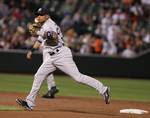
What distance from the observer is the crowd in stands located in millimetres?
20141

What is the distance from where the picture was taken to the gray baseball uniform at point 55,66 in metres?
9.94

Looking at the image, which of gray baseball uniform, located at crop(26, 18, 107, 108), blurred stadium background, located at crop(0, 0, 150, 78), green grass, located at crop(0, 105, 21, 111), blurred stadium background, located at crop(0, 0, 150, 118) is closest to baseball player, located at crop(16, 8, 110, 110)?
gray baseball uniform, located at crop(26, 18, 107, 108)

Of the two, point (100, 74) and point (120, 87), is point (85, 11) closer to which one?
point (100, 74)

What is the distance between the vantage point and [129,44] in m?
20.2

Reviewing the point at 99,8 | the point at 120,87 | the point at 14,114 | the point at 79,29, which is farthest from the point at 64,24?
the point at 14,114

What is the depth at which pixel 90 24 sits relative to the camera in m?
21.5

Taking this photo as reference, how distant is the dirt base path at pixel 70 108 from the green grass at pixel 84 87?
1.43 metres

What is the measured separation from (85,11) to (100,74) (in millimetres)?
3705

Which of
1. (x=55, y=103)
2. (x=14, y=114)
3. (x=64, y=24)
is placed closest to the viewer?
(x=14, y=114)

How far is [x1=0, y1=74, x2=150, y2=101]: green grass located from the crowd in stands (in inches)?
58.0

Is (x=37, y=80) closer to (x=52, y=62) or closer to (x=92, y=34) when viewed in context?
(x=52, y=62)

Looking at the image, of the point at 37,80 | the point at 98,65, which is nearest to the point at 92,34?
the point at 98,65

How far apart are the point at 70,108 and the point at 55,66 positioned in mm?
1019

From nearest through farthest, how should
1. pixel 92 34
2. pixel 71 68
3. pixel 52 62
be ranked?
1. pixel 71 68
2. pixel 52 62
3. pixel 92 34
